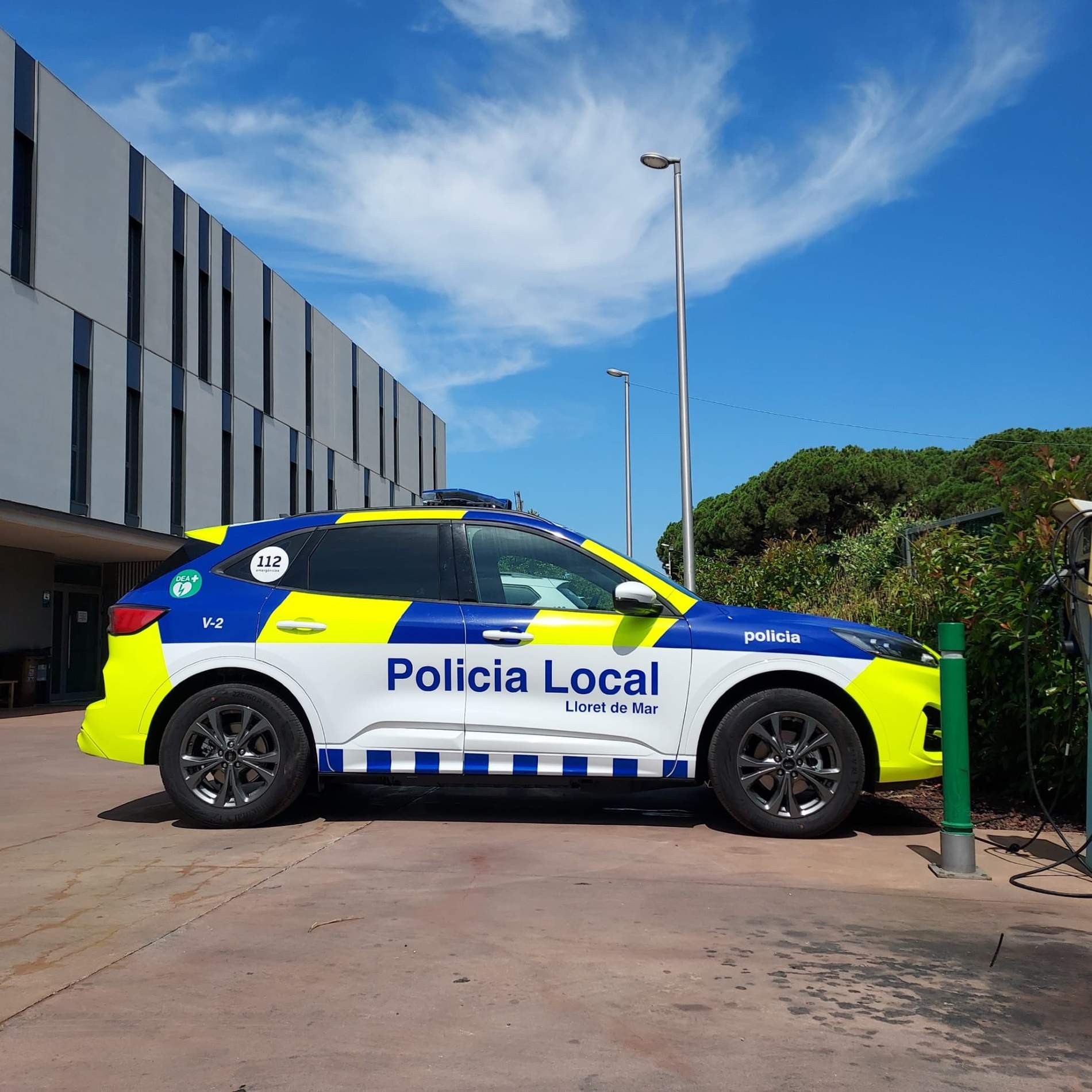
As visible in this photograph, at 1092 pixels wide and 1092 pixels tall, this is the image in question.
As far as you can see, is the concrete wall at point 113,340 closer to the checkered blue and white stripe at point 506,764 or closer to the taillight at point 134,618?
the taillight at point 134,618

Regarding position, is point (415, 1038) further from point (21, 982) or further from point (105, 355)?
point (105, 355)

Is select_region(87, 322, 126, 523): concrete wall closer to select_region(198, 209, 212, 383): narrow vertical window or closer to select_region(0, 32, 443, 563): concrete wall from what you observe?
select_region(0, 32, 443, 563): concrete wall

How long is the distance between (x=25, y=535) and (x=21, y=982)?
14509 millimetres

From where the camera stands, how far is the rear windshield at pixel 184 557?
20.5 ft

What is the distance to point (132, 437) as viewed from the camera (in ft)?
70.8

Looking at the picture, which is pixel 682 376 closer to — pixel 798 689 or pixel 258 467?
pixel 798 689

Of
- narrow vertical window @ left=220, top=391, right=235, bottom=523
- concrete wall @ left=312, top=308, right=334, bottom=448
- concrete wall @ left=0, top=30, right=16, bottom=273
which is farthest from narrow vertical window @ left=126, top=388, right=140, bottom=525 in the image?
concrete wall @ left=312, top=308, right=334, bottom=448

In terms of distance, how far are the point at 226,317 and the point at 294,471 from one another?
5669mm

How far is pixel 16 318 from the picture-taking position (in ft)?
57.1

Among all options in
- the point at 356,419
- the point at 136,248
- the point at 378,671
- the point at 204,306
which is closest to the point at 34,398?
the point at 136,248

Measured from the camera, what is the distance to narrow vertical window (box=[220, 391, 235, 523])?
83.7 ft

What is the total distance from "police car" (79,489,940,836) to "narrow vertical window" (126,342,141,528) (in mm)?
16227

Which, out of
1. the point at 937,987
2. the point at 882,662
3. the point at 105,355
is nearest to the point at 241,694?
the point at 882,662

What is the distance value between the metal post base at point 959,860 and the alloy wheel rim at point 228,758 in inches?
134
